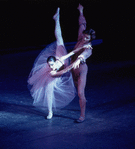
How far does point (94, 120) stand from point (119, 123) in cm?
57

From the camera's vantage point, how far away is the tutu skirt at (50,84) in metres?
5.82

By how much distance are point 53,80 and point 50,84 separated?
0.12m

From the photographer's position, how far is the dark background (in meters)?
22.0

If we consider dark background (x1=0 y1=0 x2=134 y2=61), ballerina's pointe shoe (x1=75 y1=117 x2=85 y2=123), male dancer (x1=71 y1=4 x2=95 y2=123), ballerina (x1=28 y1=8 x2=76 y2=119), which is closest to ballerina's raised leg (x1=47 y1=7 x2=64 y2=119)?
ballerina (x1=28 y1=8 x2=76 y2=119)

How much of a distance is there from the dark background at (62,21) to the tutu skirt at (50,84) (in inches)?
624

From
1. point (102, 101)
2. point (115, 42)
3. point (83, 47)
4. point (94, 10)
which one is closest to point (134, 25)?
point (115, 42)

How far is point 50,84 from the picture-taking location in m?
5.75

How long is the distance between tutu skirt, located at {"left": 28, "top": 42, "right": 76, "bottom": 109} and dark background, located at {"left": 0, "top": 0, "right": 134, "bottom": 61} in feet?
52.0

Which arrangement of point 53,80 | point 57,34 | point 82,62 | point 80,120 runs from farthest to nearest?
point 53,80 < point 57,34 < point 80,120 < point 82,62

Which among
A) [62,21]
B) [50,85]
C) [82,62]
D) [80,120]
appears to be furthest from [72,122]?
[62,21]

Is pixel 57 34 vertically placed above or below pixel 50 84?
above

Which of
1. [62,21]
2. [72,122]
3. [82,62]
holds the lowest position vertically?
[72,122]

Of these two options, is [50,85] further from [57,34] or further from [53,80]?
[57,34]

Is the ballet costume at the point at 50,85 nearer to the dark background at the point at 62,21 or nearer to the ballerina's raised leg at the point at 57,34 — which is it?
the ballerina's raised leg at the point at 57,34
